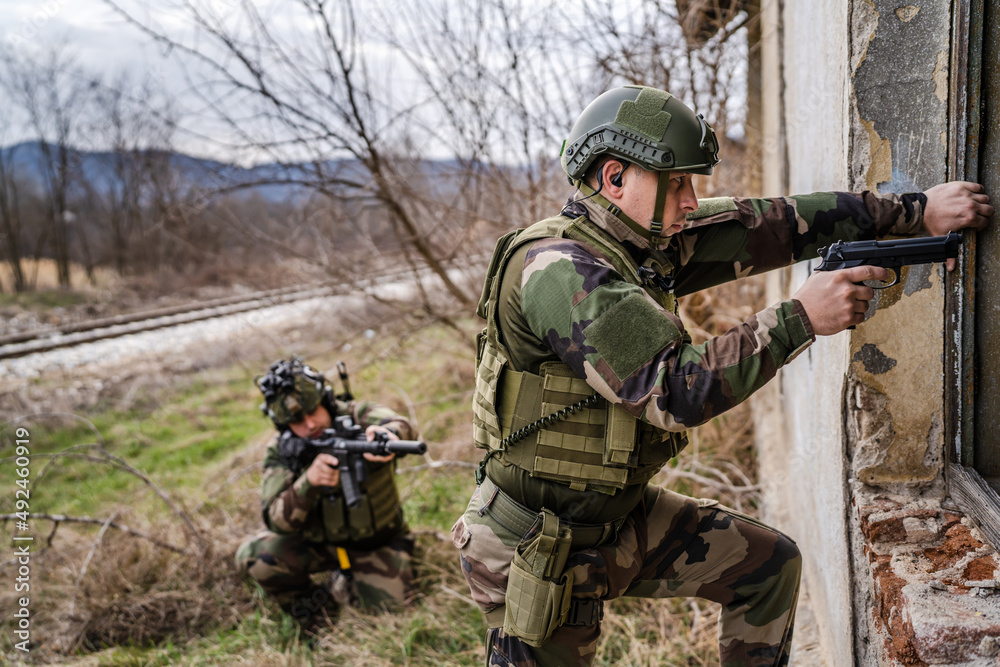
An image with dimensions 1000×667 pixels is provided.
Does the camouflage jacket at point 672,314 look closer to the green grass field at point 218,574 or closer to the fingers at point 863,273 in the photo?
the fingers at point 863,273

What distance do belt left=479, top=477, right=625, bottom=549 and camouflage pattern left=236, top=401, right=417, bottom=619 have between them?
1.71 meters

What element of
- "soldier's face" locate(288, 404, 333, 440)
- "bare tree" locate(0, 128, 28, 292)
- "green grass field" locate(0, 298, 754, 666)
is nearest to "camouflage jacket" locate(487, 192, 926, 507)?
"green grass field" locate(0, 298, 754, 666)

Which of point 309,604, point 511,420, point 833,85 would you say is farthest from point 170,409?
point 833,85

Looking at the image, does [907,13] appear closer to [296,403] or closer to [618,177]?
[618,177]

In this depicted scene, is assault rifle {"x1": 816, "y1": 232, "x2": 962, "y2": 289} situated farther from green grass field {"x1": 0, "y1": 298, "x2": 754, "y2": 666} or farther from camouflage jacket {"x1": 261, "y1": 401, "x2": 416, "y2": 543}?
camouflage jacket {"x1": 261, "y1": 401, "x2": 416, "y2": 543}

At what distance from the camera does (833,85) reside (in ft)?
6.62

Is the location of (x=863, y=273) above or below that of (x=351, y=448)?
above

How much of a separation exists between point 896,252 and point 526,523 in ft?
3.62

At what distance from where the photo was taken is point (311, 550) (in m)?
3.84

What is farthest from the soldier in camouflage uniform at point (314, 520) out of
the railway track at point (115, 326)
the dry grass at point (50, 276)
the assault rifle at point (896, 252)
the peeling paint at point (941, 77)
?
the dry grass at point (50, 276)

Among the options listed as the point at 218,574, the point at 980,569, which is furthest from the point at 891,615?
the point at 218,574

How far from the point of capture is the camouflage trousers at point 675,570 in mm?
1907

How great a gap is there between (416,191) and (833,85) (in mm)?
3654

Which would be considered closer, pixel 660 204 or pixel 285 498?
pixel 660 204
